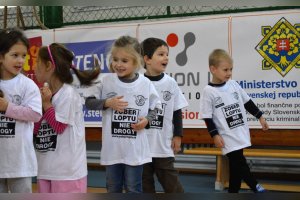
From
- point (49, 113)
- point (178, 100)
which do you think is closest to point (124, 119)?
point (49, 113)

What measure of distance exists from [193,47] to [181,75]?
0.30 m

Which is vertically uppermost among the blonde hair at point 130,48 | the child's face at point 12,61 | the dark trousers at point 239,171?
the blonde hair at point 130,48

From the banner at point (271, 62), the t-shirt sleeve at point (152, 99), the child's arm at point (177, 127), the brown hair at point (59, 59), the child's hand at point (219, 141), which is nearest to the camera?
the brown hair at point (59, 59)

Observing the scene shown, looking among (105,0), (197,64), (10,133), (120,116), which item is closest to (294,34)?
(197,64)

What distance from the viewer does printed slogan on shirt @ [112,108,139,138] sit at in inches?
94.3

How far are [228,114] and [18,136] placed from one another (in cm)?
158

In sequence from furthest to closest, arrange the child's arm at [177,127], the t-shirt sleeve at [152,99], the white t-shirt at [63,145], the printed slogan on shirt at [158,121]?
1. the child's arm at [177,127]
2. the printed slogan on shirt at [158,121]
3. the t-shirt sleeve at [152,99]
4. the white t-shirt at [63,145]

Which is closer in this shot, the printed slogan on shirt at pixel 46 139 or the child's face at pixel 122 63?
the printed slogan on shirt at pixel 46 139

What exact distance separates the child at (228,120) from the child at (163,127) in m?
0.31

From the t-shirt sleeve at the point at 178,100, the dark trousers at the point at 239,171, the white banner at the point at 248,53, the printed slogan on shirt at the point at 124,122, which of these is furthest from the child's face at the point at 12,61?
the white banner at the point at 248,53

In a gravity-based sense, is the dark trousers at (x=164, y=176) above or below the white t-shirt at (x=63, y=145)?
below

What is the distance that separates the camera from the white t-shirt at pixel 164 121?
9.38 ft

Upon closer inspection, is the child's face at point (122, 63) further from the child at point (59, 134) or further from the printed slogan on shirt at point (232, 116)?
the printed slogan on shirt at point (232, 116)

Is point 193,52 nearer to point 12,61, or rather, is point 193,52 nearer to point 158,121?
point 158,121
